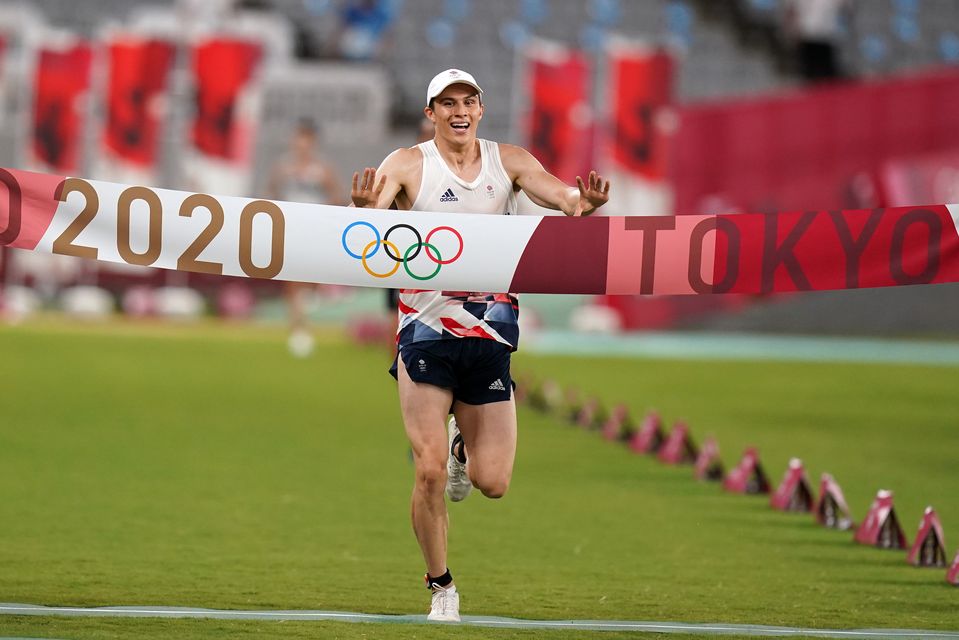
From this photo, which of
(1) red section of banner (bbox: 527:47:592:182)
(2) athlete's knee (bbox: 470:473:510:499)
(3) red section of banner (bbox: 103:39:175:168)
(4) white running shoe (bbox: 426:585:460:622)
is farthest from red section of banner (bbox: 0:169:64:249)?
(3) red section of banner (bbox: 103:39:175:168)

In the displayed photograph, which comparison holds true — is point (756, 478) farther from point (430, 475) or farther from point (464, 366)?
point (430, 475)

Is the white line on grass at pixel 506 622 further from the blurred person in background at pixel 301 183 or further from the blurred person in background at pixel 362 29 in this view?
the blurred person in background at pixel 362 29

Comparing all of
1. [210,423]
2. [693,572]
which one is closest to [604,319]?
Result: [210,423]

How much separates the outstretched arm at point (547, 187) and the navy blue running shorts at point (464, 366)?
0.65m

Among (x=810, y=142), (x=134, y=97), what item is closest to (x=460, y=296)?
(x=810, y=142)

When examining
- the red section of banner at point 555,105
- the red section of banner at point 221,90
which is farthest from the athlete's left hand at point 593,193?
the red section of banner at point 221,90

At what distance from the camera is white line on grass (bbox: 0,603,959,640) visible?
251 inches

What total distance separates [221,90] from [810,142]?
10.0m

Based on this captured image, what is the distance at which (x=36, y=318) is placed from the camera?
93.5ft

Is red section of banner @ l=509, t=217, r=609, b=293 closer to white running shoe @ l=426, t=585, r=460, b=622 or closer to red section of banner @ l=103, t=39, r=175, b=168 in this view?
white running shoe @ l=426, t=585, r=460, b=622

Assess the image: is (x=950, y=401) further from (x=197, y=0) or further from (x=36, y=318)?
(x=197, y=0)

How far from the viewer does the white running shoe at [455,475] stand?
7.39m

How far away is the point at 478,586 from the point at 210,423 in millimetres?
7488

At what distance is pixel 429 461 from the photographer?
21.7ft
